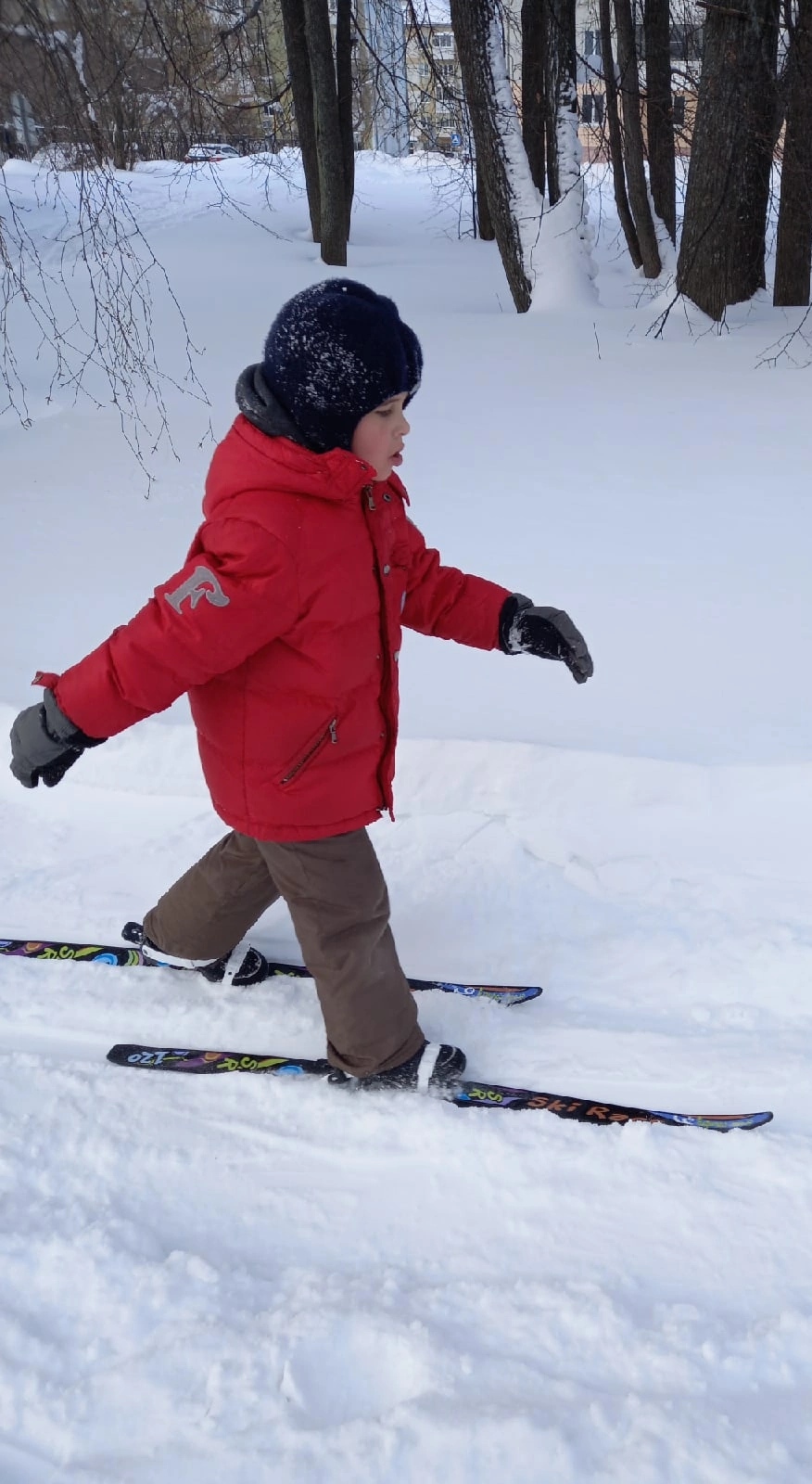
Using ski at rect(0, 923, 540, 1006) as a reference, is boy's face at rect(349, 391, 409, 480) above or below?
above

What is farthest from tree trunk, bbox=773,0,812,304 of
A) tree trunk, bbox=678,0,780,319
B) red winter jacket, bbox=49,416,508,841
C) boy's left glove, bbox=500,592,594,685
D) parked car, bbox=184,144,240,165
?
red winter jacket, bbox=49,416,508,841

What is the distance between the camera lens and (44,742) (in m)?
1.96

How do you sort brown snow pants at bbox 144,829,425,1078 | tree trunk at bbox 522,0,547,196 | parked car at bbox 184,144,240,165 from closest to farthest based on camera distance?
brown snow pants at bbox 144,829,425,1078 → parked car at bbox 184,144,240,165 → tree trunk at bbox 522,0,547,196

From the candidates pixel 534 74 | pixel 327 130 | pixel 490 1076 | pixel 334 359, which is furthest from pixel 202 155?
pixel 490 1076

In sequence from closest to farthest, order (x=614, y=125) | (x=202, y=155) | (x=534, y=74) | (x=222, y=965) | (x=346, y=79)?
(x=222, y=965) → (x=202, y=155) → (x=534, y=74) → (x=614, y=125) → (x=346, y=79)

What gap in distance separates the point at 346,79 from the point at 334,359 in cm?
1163

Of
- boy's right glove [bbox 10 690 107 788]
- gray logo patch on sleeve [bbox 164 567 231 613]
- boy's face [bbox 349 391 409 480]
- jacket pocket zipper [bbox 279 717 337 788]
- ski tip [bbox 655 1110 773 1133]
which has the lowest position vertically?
ski tip [bbox 655 1110 773 1133]

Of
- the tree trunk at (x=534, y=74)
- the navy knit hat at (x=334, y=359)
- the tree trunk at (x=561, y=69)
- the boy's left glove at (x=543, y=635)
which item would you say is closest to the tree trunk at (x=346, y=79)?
the tree trunk at (x=534, y=74)

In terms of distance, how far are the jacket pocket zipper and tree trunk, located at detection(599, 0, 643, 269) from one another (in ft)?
26.1

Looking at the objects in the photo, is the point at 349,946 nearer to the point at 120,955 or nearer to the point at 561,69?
the point at 120,955

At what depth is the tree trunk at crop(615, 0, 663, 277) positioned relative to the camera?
29.8ft

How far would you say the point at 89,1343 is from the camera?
1.73 meters

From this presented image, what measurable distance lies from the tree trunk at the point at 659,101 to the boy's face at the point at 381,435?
7.24 metres

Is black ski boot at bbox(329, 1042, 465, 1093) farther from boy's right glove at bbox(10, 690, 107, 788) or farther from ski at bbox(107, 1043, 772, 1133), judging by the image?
boy's right glove at bbox(10, 690, 107, 788)
